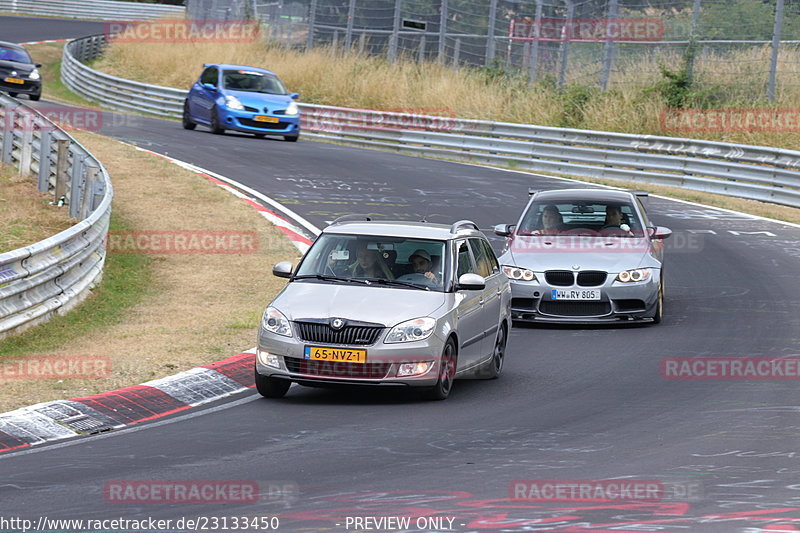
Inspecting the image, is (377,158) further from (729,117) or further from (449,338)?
(449,338)

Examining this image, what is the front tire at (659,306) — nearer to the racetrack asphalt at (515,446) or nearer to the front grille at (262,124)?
the racetrack asphalt at (515,446)

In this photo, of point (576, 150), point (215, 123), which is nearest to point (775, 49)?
point (576, 150)

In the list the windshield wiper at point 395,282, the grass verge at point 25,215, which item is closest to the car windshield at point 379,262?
the windshield wiper at point 395,282

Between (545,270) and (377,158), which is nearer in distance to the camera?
(545,270)

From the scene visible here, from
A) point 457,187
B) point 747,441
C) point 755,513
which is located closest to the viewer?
point 755,513

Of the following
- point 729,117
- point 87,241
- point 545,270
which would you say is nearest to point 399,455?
point 545,270

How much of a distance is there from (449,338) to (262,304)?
5.18 meters

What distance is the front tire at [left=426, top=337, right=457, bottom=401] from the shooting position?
11.0 m

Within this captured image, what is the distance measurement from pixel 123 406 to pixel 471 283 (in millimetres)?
3109

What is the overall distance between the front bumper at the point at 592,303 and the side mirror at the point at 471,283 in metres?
4.02

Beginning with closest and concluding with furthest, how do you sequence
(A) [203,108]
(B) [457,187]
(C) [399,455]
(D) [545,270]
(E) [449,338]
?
(C) [399,455] < (E) [449,338] < (D) [545,270] < (B) [457,187] < (A) [203,108]

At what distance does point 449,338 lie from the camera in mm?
11156

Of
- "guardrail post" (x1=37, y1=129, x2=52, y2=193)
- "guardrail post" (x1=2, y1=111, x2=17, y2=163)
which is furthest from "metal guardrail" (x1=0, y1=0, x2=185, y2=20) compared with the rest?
"guardrail post" (x1=37, y1=129, x2=52, y2=193)

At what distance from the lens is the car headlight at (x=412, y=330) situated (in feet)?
35.3
